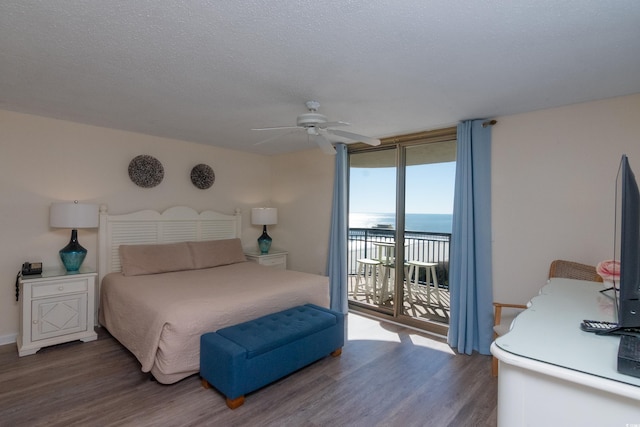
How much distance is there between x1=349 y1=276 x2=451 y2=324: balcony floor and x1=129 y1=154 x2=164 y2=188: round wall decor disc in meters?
3.20

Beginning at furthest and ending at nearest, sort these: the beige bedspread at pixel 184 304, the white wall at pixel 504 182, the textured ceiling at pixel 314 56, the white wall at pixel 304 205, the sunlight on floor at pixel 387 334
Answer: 1. the white wall at pixel 304 205
2. the sunlight on floor at pixel 387 334
3. the white wall at pixel 504 182
4. the beige bedspread at pixel 184 304
5. the textured ceiling at pixel 314 56

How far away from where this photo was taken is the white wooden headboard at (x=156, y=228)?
11.9ft

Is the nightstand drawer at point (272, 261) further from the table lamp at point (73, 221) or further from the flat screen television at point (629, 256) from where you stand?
the flat screen television at point (629, 256)

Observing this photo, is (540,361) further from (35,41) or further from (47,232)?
(47,232)

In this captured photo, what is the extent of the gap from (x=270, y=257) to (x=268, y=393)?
2.56 metres

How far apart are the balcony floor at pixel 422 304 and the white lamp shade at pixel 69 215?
3.47 meters

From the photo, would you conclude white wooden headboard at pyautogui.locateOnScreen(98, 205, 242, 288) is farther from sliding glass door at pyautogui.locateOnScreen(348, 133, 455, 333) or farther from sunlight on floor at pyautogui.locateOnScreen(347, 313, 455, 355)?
sunlight on floor at pyautogui.locateOnScreen(347, 313, 455, 355)

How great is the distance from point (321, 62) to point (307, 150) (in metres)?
2.87

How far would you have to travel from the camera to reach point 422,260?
459cm

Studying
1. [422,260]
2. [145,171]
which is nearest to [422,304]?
[422,260]

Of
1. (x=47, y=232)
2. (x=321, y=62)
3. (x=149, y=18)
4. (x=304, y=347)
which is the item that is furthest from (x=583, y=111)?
(x=47, y=232)

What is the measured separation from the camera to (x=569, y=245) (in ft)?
8.98

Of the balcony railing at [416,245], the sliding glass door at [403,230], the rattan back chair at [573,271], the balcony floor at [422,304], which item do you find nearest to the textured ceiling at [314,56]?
the sliding glass door at [403,230]

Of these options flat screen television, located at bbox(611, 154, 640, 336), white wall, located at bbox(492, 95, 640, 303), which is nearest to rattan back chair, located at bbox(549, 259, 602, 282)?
white wall, located at bbox(492, 95, 640, 303)
